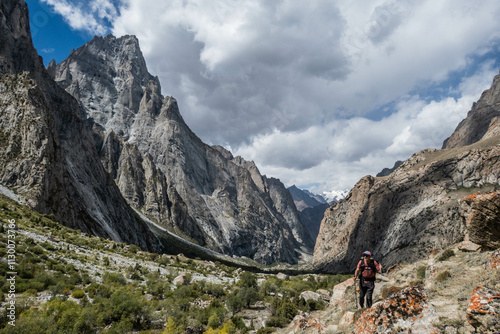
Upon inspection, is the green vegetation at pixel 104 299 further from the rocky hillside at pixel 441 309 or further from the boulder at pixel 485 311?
the boulder at pixel 485 311

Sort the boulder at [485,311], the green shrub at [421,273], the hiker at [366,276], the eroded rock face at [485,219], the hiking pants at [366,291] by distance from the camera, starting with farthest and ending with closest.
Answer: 1. the green shrub at [421,273]
2. the eroded rock face at [485,219]
3. the hiker at [366,276]
4. the hiking pants at [366,291]
5. the boulder at [485,311]

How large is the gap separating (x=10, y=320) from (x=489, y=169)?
122605 millimetres

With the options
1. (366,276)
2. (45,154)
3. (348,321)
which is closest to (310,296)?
(366,276)

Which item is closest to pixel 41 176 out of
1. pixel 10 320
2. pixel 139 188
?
pixel 10 320

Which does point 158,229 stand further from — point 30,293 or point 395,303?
point 395,303

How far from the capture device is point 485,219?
11.6 m

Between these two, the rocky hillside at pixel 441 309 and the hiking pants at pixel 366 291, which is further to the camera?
the hiking pants at pixel 366 291

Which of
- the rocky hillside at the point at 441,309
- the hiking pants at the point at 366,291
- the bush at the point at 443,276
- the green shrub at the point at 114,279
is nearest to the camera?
the rocky hillside at the point at 441,309

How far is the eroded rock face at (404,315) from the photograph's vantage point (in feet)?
19.1

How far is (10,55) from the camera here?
88.6 metres

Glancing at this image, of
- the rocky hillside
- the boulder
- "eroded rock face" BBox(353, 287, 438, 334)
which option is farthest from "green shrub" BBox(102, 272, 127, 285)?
the boulder

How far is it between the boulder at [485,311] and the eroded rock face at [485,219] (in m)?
8.45

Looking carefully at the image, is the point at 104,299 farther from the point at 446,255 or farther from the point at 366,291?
the point at 446,255

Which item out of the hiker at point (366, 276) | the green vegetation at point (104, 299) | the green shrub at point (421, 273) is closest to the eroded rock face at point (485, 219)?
the green shrub at point (421, 273)
